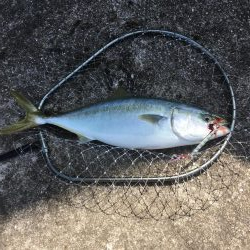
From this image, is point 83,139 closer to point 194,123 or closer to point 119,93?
point 119,93

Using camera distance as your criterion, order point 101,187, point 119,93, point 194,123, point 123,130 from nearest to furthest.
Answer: point 194,123 → point 123,130 → point 119,93 → point 101,187

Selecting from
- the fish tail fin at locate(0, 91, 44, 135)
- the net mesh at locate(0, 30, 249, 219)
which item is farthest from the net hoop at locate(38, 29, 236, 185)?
the fish tail fin at locate(0, 91, 44, 135)

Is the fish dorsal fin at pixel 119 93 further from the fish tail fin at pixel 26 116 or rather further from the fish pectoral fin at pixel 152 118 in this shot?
the fish tail fin at pixel 26 116

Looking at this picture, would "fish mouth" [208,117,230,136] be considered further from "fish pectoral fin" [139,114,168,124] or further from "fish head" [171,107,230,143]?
"fish pectoral fin" [139,114,168,124]

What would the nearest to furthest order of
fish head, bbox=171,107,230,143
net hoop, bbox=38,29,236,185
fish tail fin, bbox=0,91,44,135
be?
fish head, bbox=171,107,230,143 < net hoop, bbox=38,29,236,185 < fish tail fin, bbox=0,91,44,135

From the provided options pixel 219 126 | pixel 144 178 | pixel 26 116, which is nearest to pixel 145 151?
pixel 144 178

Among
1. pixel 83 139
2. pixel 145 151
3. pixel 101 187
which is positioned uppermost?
pixel 83 139

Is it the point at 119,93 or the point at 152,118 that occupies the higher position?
the point at 119,93

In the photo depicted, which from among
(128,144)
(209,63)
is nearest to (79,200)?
(128,144)

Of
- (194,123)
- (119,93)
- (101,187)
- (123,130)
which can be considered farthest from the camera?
(101,187)
